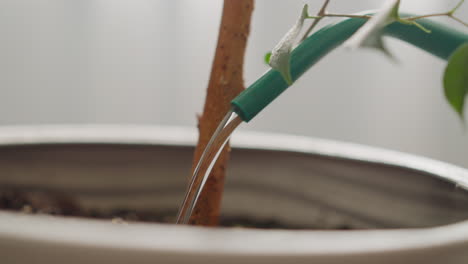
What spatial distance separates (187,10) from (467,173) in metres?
0.68

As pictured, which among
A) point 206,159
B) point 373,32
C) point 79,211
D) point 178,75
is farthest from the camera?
point 178,75

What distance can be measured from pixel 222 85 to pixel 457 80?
155 millimetres

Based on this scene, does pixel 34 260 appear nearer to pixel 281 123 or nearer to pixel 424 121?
pixel 281 123

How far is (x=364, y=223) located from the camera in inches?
11.9

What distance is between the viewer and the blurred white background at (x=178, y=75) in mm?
809

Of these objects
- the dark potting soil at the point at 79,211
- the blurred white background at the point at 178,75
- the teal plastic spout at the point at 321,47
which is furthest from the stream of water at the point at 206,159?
the blurred white background at the point at 178,75

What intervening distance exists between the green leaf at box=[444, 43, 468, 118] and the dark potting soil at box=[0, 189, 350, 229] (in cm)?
22

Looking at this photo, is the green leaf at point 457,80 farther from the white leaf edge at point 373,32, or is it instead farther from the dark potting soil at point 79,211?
the dark potting soil at point 79,211

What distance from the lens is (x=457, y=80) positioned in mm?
120

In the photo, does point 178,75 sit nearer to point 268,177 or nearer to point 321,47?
point 268,177

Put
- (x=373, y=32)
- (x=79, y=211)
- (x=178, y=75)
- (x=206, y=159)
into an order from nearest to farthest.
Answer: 1. (x=373, y=32)
2. (x=206, y=159)
3. (x=79, y=211)
4. (x=178, y=75)

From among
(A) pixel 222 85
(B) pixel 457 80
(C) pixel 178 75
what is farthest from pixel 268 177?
(C) pixel 178 75

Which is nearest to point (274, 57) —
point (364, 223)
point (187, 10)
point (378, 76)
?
point (364, 223)

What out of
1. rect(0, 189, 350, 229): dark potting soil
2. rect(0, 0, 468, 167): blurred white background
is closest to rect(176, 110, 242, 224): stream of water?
rect(0, 189, 350, 229): dark potting soil
